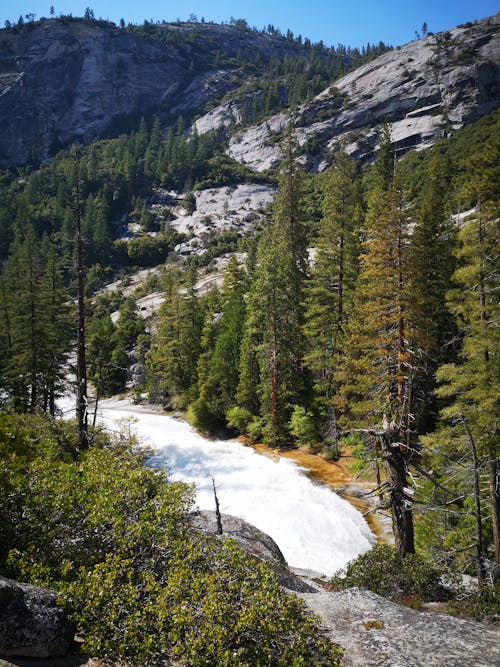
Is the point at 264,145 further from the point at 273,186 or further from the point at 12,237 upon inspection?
the point at 12,237

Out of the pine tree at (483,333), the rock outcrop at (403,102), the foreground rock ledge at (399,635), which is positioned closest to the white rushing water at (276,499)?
the pine tree at (483,333)

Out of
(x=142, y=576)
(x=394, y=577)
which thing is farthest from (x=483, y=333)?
(x=142, y=576)

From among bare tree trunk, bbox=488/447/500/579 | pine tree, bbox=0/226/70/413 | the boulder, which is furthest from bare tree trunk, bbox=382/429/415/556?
pine tree, bbox=0/226/70/413

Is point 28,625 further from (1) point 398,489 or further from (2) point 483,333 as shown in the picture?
(2) point 483,333

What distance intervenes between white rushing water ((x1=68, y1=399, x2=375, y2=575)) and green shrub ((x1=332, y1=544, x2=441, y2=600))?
6518mm

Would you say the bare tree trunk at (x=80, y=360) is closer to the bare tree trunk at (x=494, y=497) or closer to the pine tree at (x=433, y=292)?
the bare tree trunk at (x=494, y=497)

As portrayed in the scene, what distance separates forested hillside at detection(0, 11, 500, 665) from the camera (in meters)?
7.05

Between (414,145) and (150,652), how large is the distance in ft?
374

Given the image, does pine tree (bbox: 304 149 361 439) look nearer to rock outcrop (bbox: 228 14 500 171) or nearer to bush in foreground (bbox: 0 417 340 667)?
bush in foreground (bbox: 0 417 340 667)

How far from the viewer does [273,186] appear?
4884 inches

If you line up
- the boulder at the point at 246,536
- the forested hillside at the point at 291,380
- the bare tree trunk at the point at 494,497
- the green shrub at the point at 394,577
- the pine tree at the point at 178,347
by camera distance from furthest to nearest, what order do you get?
1. the pine tree at the point at 178,347
2. the bare tree trunk at the point at 494,497
3. the boulder at the point at 246,536
4. the green shrub at the point at 394,577
5. the forested hillside at the point at 291,380

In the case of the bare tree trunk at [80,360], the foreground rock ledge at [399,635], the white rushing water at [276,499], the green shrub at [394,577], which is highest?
the bare tree trunk at [80,360]

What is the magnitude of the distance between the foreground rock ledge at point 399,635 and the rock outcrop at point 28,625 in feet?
14.7

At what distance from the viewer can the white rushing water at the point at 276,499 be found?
18.7m
